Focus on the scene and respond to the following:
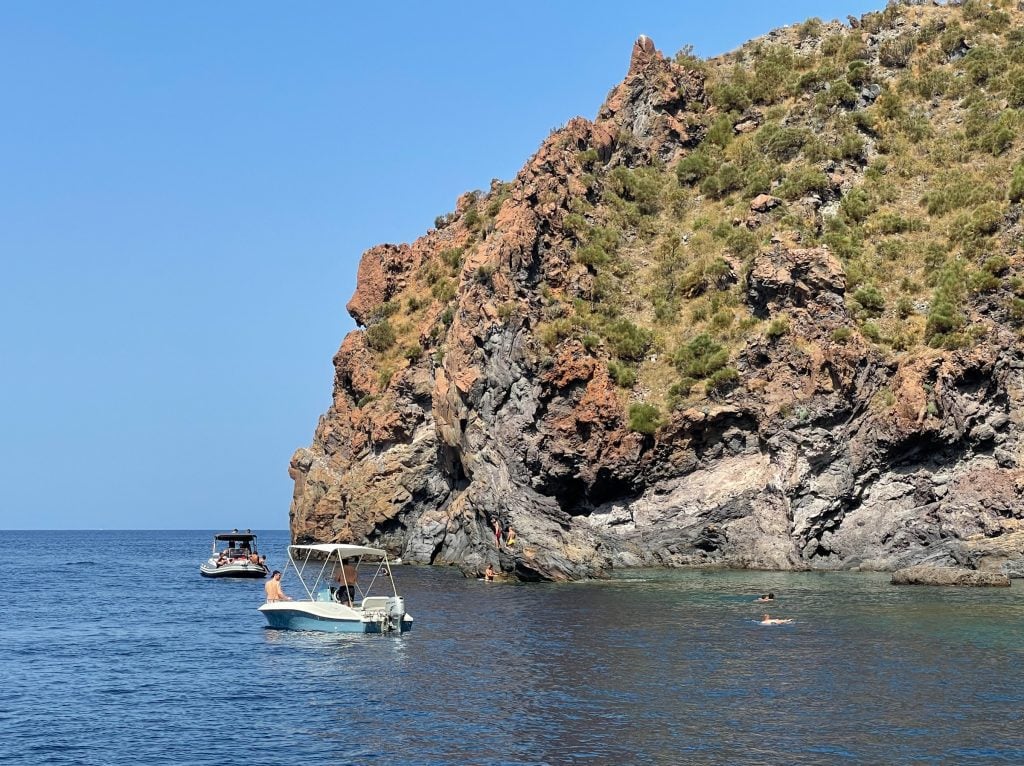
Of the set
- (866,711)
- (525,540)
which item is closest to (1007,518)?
(525,540)

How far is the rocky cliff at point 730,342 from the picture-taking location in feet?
194

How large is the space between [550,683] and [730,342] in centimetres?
4419

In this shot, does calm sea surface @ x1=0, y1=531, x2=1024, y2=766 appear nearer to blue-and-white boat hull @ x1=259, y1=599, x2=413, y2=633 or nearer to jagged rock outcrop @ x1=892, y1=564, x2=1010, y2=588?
blue-and-white boat hull @ x1=259, y1=599, x2=413, y2=633

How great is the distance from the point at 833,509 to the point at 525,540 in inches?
751

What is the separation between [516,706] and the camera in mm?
26266

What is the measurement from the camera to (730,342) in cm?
6925

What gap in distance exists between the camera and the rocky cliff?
5919cm

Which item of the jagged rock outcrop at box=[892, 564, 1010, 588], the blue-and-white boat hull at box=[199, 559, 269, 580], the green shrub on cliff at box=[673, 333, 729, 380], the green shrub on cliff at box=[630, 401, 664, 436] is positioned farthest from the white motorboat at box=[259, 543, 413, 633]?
the blue-and-white boat hull at box=[199, 559, 269, 580]

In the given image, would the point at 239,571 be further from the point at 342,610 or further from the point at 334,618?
the point at 342,610

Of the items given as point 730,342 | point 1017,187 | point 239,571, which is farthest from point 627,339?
point 239,571

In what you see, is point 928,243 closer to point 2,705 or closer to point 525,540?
point 525,540

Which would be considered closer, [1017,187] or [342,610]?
[342,610]

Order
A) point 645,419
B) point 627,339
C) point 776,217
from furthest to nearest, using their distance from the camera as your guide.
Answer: point 776,217 < point 627,339 < point 645,419

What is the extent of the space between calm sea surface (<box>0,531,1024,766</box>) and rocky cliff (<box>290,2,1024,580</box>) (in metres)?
11.2
